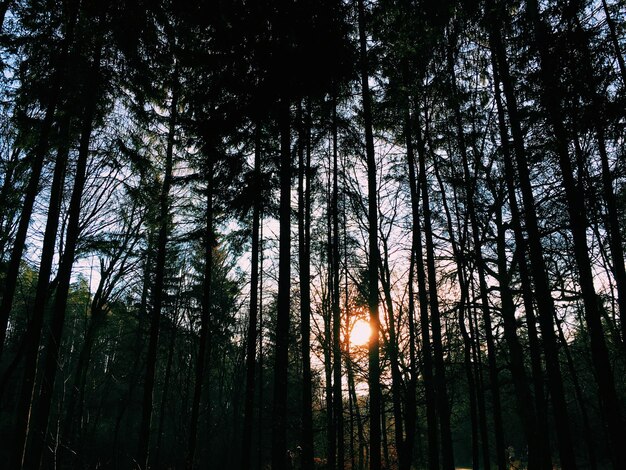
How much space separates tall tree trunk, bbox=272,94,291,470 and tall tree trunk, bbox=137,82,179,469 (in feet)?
13.7

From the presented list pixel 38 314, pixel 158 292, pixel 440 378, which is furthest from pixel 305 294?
pixel 38 314

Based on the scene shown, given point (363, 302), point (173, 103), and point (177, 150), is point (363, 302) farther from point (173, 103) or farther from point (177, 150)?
point (173, 103)

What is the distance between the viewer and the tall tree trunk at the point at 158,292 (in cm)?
1062

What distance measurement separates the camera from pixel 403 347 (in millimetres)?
12836

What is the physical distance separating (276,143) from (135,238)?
4.92 m

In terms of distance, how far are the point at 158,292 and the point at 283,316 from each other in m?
5.65

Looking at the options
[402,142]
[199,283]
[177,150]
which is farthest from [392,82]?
[199,283]

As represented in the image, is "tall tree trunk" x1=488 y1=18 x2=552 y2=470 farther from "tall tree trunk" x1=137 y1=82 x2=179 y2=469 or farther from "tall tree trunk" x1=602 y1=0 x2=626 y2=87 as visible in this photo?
"tall tree trunk" x1=137 y1=82 x2=179 y2=469

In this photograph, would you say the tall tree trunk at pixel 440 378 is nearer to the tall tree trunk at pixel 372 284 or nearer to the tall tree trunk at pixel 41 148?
the tall tree trunk at pixel 372 284

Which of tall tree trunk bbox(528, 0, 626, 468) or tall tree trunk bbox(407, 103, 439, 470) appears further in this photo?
tall tree trunk bbox(407, 103, 439, 470)

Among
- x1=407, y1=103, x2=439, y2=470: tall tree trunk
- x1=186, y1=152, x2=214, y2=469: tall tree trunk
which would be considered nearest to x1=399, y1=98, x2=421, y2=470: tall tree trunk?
x1=407, y1=103, x2=439, y2=470: tall tree trunk

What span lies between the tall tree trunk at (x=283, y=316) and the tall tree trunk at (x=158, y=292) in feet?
13.7

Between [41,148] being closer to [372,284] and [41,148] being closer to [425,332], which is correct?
[372,284]

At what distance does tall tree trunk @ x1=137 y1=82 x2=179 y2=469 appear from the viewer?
10625mm
